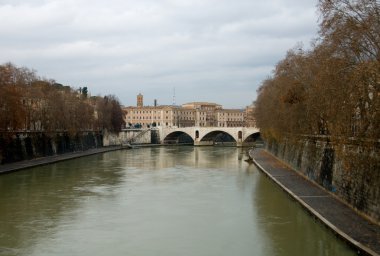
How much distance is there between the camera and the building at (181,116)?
5581 inches

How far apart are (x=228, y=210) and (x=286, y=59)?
18281 mm

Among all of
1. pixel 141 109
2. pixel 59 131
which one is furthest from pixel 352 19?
pixel 141 109

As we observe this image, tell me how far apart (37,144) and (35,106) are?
482 centimetres

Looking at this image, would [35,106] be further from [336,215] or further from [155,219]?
[336,215]

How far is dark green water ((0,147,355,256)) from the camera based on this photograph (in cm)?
1454

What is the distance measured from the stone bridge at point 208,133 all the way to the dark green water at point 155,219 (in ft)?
189

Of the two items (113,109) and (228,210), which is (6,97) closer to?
(228,210)

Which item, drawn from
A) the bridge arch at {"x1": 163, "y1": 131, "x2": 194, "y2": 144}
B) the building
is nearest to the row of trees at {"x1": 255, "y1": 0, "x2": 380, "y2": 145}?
the bridge arch at {"x1": 163, "y1": 131, "x2": 194, "y2": 144}

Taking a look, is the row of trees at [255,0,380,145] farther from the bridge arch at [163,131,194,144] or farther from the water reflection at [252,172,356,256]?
the bridge arch at [163,131,194,144]

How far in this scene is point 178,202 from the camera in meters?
22.8

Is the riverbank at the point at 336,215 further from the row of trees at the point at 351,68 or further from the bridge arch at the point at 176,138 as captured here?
the bridge arch at the point at 176,138

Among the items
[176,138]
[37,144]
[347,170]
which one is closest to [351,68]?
[347,170]

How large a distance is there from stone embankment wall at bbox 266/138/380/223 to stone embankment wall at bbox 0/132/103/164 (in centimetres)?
2341

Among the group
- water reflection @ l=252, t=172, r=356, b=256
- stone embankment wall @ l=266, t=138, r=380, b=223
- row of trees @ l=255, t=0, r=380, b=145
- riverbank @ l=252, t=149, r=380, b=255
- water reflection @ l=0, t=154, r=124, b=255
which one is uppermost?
row of trees @ l=255, t=0, r=380, b=145
